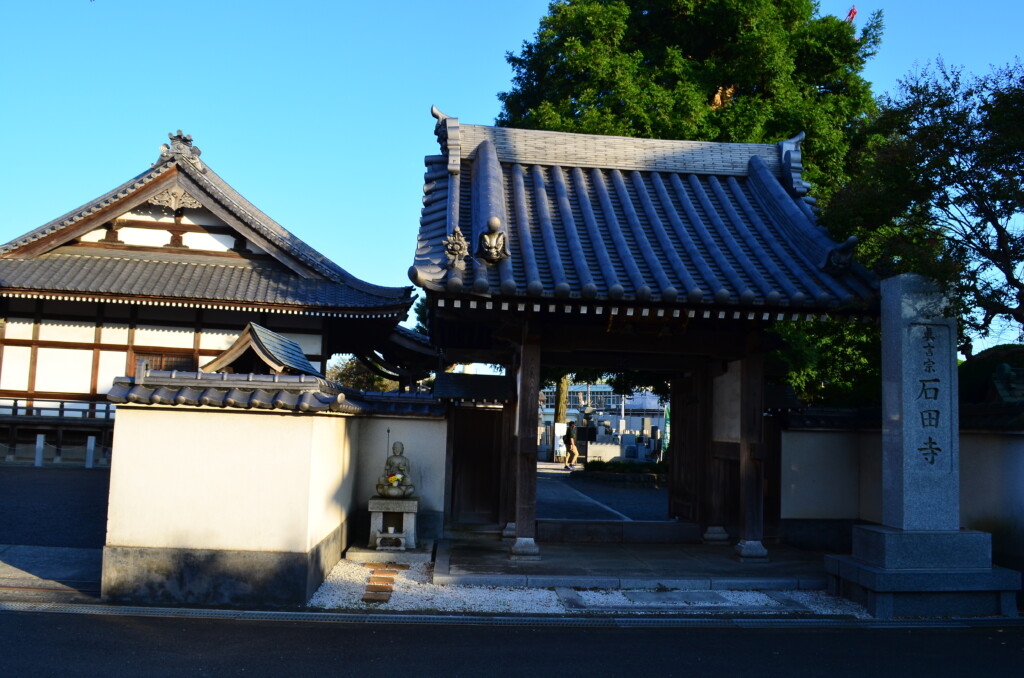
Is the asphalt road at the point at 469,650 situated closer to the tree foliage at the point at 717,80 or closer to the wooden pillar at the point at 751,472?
the wooden pillar at the point at 751,472

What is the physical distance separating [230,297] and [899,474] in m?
13.2

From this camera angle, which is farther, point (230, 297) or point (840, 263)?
point (230, 297)

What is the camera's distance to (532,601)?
8.62m

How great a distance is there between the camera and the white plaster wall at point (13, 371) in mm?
17672

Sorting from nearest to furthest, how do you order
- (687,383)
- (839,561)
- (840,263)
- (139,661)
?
(139,661), (839,561), (840,263), (687,383)

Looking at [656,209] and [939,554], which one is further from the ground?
[656,209]

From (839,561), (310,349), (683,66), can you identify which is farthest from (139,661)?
(683,66)

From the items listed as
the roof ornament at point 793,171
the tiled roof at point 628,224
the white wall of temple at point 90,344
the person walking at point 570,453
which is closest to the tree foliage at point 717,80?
the roof ornament at point 793,171

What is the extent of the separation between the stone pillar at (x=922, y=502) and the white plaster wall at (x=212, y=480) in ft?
20.1

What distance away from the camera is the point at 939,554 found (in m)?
8.46

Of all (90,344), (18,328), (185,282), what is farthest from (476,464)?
(18,328)

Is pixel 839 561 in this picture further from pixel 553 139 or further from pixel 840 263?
pixel 553 139

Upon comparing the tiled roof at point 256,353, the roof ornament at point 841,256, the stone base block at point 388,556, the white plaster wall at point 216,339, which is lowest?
the stone base block at point 388,556

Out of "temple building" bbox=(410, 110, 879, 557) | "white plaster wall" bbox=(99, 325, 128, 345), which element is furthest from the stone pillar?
"white plaster wall" bbox=(99, 325, 128, 345)
